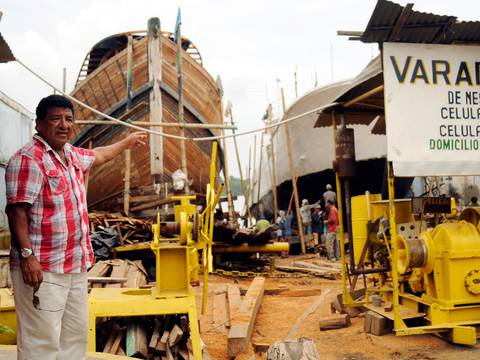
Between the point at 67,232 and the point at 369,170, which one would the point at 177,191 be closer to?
the point at 369,170

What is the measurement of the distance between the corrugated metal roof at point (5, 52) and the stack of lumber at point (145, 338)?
2.29 m

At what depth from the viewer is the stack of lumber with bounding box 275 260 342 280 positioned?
34.9 ft

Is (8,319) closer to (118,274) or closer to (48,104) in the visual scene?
(48,104)

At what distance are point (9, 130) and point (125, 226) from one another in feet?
12.4

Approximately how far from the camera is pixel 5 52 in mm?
3467

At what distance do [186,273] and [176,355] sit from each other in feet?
2.23

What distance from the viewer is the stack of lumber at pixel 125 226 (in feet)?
36.5

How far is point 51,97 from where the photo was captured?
2830 mm

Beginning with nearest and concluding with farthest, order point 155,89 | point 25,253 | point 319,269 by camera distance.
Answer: point 25,253 → point 319,269 → point 155,89

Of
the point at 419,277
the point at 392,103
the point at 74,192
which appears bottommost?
the point at 419,277

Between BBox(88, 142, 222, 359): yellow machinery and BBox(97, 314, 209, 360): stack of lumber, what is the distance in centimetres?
23

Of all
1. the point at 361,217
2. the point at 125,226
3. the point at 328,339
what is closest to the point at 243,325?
the point at 328,339

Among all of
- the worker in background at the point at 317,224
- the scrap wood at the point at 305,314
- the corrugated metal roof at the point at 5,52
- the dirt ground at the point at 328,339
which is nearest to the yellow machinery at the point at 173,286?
the dirt ground at the point at 328,339

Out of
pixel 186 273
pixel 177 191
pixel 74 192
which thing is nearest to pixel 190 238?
pixel 186 273
